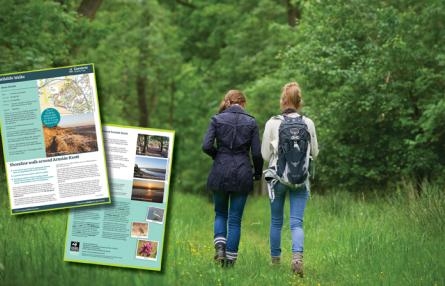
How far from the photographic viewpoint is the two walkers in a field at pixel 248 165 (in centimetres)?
745

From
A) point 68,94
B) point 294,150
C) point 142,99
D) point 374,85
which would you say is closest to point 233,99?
point 294,150

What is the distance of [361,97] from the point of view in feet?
50.6

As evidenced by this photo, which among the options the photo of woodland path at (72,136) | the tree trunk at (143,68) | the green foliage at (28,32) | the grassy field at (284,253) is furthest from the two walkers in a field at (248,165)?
the tree trunk at (143,68)

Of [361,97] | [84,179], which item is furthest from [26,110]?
[361,97]

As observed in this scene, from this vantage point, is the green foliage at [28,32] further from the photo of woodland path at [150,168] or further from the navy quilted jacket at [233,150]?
the photo of woodland path at [150,168]

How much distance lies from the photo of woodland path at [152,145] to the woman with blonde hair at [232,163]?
2922mm

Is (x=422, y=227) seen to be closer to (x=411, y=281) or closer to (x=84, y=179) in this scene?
(x=411, y=281)

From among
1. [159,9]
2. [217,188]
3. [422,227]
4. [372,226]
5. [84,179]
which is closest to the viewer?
[84,179]

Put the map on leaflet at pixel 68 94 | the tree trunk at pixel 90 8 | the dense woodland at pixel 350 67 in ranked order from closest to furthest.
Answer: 1. the map on leaflet at pixel 68 94
2. the dense woodland at pixel 350 67
3. the tree trunk at pixel 90 8

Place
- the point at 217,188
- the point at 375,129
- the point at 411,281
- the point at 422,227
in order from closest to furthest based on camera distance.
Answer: the point at 411,281 → the point at 217,188 → the point at 422,227 → the point at 375,129

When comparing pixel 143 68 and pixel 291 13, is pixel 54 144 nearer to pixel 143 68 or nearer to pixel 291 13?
pixel 291 13

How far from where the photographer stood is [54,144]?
14.9ft

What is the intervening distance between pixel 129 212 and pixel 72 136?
1.94 feet

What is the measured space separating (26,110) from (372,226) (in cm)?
641
